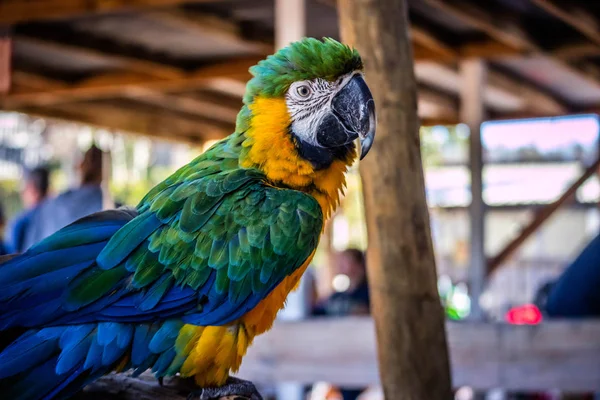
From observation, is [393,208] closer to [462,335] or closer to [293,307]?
[462,335]

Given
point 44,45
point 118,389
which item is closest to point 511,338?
point 118,389

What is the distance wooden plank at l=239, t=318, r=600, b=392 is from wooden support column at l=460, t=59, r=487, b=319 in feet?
8.20

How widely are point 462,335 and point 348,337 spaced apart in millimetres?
524

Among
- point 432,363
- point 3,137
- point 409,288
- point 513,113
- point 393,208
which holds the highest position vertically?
point 3,137

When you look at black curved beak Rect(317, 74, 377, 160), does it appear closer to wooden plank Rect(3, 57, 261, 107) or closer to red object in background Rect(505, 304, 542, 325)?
red object in background Rect(505, 304, 542, 325)

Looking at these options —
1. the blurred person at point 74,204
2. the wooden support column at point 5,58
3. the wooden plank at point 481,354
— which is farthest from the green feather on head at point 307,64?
the wooden support column at point 5,58

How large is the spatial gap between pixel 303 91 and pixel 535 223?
6.29 m

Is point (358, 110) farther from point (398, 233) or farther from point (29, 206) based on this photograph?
point (29, 206)

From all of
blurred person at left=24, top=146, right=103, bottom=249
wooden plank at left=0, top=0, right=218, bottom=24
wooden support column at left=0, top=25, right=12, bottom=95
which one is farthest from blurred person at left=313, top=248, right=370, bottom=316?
wooden support column at left=0, top=25, right=12, bottom=95

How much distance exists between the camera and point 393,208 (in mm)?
2430

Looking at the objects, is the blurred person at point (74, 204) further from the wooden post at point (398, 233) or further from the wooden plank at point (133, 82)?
the wooden post at point (398, 233)

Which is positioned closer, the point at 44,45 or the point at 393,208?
the point at 393,208

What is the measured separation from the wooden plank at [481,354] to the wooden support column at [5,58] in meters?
2.11

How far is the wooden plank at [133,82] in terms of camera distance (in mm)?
6363
